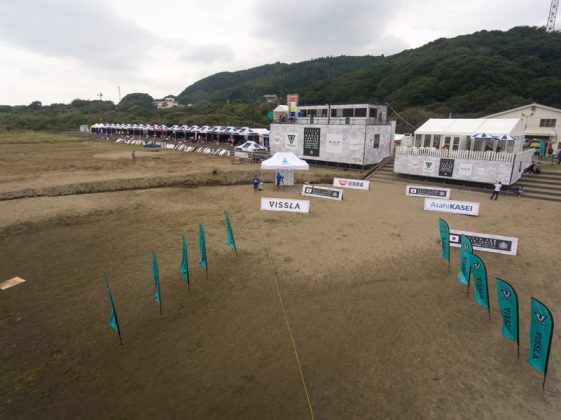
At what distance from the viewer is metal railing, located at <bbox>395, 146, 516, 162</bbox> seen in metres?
22.0

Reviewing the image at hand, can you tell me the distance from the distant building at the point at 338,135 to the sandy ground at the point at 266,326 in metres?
15.4

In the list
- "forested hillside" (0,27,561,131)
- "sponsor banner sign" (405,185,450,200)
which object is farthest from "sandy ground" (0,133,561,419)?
"forested hillside" (0,27,561,131)

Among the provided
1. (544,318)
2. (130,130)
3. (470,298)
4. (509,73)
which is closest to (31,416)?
(544,318)

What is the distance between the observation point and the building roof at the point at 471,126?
2383cm

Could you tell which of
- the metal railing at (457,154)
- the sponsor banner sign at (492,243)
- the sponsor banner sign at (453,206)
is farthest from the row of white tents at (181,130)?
the sponsor banner sign at (492,243)

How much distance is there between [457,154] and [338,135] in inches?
431

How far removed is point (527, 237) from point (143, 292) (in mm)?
17183

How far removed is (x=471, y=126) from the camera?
2545cm

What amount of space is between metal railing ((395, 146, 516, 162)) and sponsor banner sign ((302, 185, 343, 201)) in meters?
9.46

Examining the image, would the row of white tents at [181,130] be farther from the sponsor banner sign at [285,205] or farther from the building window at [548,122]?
the building window at [548,122]

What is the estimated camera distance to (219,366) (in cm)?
696

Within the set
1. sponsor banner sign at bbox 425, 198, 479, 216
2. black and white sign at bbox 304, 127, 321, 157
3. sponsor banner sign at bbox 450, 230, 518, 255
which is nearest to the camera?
sponsor banner sign at bbox 450, 230, 518, 255

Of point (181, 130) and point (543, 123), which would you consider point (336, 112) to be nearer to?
point (543, 123)

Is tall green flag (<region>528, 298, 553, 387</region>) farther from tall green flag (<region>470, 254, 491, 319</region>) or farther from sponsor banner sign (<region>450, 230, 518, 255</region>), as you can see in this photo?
sponsor banner sign (<region>450, 230, 518, 255</region>)
